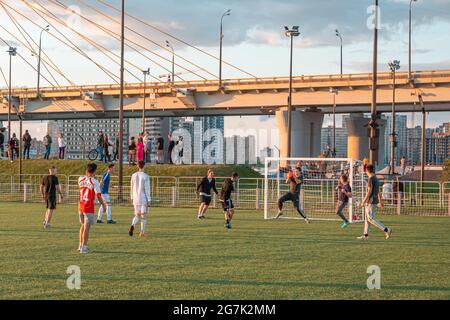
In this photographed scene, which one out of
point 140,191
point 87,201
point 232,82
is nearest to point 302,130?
point 232,82

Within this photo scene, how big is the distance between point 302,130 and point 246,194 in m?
33.6

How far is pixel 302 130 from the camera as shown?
214 feet

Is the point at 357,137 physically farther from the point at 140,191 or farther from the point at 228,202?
the point at 140,191

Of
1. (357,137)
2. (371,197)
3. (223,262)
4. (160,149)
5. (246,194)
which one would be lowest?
(223,262)

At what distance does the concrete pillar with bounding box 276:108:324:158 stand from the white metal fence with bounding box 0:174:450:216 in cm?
2749

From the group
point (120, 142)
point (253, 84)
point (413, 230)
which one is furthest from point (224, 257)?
point (253, 84)

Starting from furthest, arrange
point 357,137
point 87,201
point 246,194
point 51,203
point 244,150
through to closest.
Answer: point 244,150, point 357,137, point 246,194, point 51,203, point 87,201

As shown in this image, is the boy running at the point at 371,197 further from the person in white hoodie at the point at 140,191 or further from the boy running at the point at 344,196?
the person in white hoodie at the point at 140,191

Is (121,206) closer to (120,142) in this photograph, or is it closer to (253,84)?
(120,142)

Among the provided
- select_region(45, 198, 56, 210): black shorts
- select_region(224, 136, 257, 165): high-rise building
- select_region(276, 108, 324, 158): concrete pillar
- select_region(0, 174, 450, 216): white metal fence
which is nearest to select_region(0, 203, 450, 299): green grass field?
select_region(45, 198, 56, 210): black shorts

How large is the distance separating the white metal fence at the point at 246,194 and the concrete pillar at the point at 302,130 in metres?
27.5

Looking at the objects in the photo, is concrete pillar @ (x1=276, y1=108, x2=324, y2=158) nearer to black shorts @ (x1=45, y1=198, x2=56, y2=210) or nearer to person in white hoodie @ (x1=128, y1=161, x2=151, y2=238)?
black shorts @ (x1=45, y1=198, x2=56, y2=210)

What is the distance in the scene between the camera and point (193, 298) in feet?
32.0

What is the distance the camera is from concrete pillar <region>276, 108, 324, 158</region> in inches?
2544
